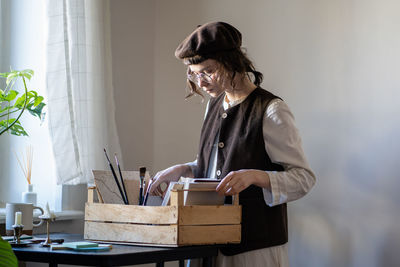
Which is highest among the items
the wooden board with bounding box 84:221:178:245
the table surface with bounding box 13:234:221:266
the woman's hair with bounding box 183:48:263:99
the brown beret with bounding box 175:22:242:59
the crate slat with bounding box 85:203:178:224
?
the brown beret with bounding box 175:22:242:59

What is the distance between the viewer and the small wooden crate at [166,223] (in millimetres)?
1321

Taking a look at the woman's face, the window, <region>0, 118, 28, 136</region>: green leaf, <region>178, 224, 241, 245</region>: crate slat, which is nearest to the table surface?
<region>178, 224, 241, 245</region>: crate slat

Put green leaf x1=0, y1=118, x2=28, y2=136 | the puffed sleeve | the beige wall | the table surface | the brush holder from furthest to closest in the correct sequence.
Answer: the beige wall, the brush holder, green leaf x1=0, y1=118, x2=28, y2=136, the puffed sleeve, the table surface

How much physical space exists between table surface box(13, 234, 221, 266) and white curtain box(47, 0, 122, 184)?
2.73ft

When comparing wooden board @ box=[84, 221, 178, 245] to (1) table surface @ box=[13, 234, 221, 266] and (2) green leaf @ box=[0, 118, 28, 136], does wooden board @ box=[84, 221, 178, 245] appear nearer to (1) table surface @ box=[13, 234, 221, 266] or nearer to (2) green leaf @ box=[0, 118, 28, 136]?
(1) table surface @ box=[13, 234, 221, 266]

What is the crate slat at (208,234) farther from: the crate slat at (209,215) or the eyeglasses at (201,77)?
the eyeglasses at (201,77)

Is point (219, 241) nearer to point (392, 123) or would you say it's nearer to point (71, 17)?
point (392, 123)

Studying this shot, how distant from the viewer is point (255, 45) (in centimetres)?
241

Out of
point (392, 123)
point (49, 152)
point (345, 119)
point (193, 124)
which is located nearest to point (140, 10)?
point (193, 124)

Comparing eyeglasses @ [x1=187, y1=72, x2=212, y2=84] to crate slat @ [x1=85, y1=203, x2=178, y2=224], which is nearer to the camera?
crate slat @ [x1=85, y1=203, x2=178, y2=224]

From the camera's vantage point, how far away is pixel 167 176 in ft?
5.51

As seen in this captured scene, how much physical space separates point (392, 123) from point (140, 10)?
1410mm

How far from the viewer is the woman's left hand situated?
1355 millimetres

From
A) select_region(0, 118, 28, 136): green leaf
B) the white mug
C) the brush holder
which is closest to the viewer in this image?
the white mug
